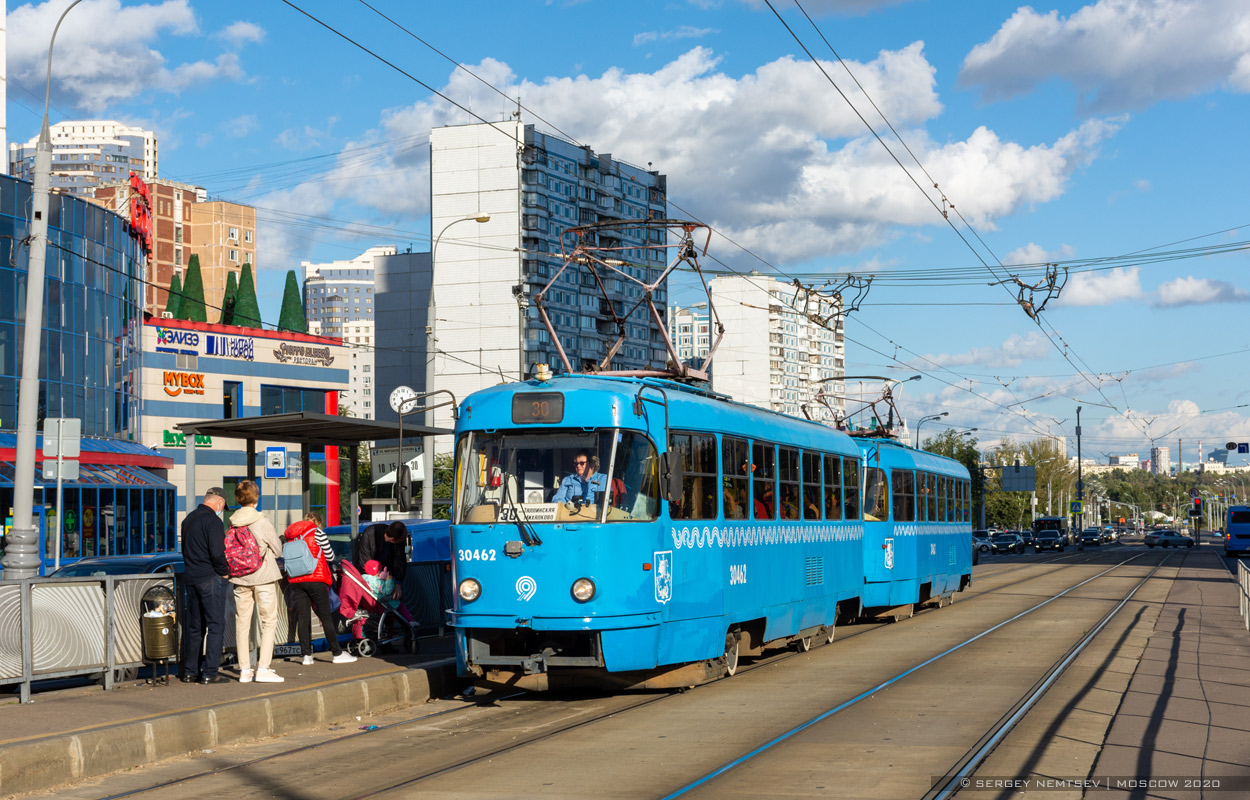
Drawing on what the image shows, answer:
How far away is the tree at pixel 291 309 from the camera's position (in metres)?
70.9

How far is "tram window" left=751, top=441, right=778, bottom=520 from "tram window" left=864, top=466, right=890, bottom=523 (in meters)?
6.17

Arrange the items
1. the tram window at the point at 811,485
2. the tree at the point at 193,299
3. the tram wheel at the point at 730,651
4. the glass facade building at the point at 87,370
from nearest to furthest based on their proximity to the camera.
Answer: the tram wheel at the point at 730,651 < the tram window at the point at 811,485 < the glass facade building at the point at 87,370 < the tree at the point at 193,299

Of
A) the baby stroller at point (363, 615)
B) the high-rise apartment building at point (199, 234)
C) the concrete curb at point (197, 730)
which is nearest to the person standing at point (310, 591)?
the baby stroller at point (363, 615)

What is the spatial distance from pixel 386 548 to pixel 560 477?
12.3 ft

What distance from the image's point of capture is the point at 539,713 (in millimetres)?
11898

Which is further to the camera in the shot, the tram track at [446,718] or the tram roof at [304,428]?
the tram roof at [304,428]

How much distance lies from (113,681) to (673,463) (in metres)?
5.38

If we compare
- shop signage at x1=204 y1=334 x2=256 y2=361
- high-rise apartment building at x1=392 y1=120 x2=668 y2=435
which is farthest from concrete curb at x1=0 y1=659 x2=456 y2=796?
high-rise apartment building at x1=392 y1=120 x2=668 y2=435

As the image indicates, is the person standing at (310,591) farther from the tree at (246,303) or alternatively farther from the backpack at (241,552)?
the tree at (246,303)

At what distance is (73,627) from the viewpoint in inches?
444

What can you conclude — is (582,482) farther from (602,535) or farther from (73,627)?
(73,627)

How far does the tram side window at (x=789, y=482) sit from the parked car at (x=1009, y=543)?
69795mm

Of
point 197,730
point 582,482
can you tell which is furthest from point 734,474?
point 197,730

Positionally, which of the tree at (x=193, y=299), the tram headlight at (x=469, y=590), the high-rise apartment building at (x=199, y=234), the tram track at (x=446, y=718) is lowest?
the tram track at (x=446, y=718)
